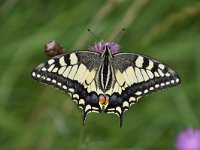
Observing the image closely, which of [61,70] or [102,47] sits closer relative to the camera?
[61,70]

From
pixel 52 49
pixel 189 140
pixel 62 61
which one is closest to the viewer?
pixel 62 61

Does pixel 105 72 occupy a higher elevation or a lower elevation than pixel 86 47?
lower

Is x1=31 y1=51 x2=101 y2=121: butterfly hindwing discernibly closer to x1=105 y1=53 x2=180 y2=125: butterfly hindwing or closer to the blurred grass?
x1=105 y1=53 x2=180 y2=125: butterfly hindwing

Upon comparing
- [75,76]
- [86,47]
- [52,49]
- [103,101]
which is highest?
[86,47]

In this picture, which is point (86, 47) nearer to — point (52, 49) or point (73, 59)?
point (52, 49)

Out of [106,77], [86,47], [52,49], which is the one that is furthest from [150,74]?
[86,47]

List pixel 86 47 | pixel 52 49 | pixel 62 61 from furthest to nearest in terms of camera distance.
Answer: pixel 86 47 → pixel 52 49 → pixel 62 61

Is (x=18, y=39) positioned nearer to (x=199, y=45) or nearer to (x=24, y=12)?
(x=24, y=12)
